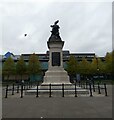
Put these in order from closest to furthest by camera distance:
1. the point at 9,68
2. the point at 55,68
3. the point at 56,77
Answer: the point at 56,77
the point at 55,68
the point at 9,68

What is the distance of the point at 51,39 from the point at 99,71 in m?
49.9

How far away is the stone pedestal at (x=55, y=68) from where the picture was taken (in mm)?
26908

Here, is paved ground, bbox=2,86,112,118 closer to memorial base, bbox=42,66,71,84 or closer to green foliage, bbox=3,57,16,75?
memorial base, bbox=42,66,71,84

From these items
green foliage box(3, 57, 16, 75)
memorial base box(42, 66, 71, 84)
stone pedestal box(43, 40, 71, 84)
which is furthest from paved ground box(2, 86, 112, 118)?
green foliage box(3, 57, 16, 75)

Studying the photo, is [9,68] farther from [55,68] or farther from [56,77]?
[56,77]

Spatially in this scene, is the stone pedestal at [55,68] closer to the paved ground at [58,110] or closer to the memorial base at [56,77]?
the memorial base at [56,77]

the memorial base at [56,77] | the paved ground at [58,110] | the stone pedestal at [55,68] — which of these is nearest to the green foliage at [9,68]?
the stone pedestal at [55,68]

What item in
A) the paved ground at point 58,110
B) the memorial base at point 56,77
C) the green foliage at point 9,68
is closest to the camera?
the paved ground at point 58,110

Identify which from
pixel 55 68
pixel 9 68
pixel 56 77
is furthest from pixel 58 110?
pixel 9 68

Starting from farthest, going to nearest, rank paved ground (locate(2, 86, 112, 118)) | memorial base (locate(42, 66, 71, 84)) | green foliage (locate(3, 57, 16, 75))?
green foliage (locate(3, 57, 16, 75)), memorial base (locate(42, 66, 71, 84)), paved ground (locate(2, 86, 112, 118))

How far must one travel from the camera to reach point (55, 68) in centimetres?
2783

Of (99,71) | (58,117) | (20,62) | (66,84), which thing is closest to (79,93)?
(66,84)

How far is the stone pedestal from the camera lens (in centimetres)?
2691

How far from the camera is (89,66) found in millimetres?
75250
